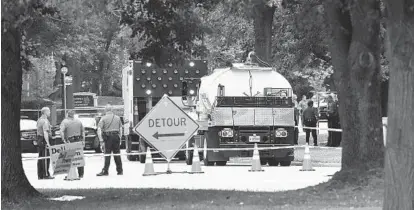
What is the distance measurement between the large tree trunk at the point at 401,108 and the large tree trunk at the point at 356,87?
647cm

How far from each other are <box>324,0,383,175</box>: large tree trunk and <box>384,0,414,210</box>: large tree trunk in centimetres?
647

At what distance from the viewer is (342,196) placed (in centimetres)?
1596

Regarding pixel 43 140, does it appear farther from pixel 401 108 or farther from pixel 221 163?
pixel 401 108

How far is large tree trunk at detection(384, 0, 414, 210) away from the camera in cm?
1005

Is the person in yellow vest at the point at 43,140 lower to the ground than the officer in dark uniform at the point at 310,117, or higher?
lower

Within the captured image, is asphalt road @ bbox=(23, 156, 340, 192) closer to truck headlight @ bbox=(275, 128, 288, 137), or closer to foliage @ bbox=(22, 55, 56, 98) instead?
truck headlight @ bbox=(275, 128, 288, 137)

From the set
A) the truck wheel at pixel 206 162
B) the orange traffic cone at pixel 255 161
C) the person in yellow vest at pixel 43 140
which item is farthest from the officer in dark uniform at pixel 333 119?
the person in yellow vest at pixel 43 140

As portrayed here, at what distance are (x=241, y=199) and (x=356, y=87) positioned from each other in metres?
2.83

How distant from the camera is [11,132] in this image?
16.9 m

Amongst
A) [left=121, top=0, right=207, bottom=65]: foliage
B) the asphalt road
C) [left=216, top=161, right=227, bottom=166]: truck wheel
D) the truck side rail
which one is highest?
[left=121, top=0, right=207, bottom=65]: foliage

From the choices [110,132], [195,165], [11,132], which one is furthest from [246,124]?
[11,132]

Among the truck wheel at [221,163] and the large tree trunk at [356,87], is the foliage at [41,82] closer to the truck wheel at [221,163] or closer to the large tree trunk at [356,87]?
the truck wheel at [221,163]

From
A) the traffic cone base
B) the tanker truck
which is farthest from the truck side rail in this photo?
the traffic cone base

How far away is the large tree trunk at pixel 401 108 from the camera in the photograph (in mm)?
10055
